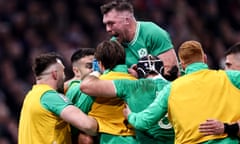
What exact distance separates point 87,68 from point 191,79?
1380mm

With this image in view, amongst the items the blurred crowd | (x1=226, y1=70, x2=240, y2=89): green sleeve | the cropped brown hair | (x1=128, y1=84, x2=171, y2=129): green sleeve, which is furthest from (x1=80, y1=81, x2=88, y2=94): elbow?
the blurred crowd

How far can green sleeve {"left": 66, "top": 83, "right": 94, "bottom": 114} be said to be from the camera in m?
7.04

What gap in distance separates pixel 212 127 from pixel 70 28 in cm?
694

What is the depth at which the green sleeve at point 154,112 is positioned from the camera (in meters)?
6.60

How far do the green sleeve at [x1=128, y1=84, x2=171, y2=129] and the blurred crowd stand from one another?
516cm

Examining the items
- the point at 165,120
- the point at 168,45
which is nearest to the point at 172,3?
the point at 168,45

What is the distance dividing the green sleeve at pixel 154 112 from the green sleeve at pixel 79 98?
499 millimetres

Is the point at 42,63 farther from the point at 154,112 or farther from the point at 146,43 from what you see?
the point at 154,112

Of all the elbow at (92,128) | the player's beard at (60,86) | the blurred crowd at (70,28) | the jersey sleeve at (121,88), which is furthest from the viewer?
the blurred crowd at (70,28)

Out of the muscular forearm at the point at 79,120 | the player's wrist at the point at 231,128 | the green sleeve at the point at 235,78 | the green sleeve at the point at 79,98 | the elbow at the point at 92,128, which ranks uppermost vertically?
the green sleeve at the point at 235,78

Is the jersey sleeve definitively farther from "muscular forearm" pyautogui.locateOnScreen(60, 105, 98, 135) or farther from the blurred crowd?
the blurred crowd

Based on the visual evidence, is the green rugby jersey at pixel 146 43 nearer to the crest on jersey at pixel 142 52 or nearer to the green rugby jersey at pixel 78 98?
the crest on jersey at pixel 142 52

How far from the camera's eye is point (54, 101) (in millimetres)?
7043

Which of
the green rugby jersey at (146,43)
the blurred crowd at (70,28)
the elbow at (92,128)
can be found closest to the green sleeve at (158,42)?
the green rugby jersey at (146,43)
